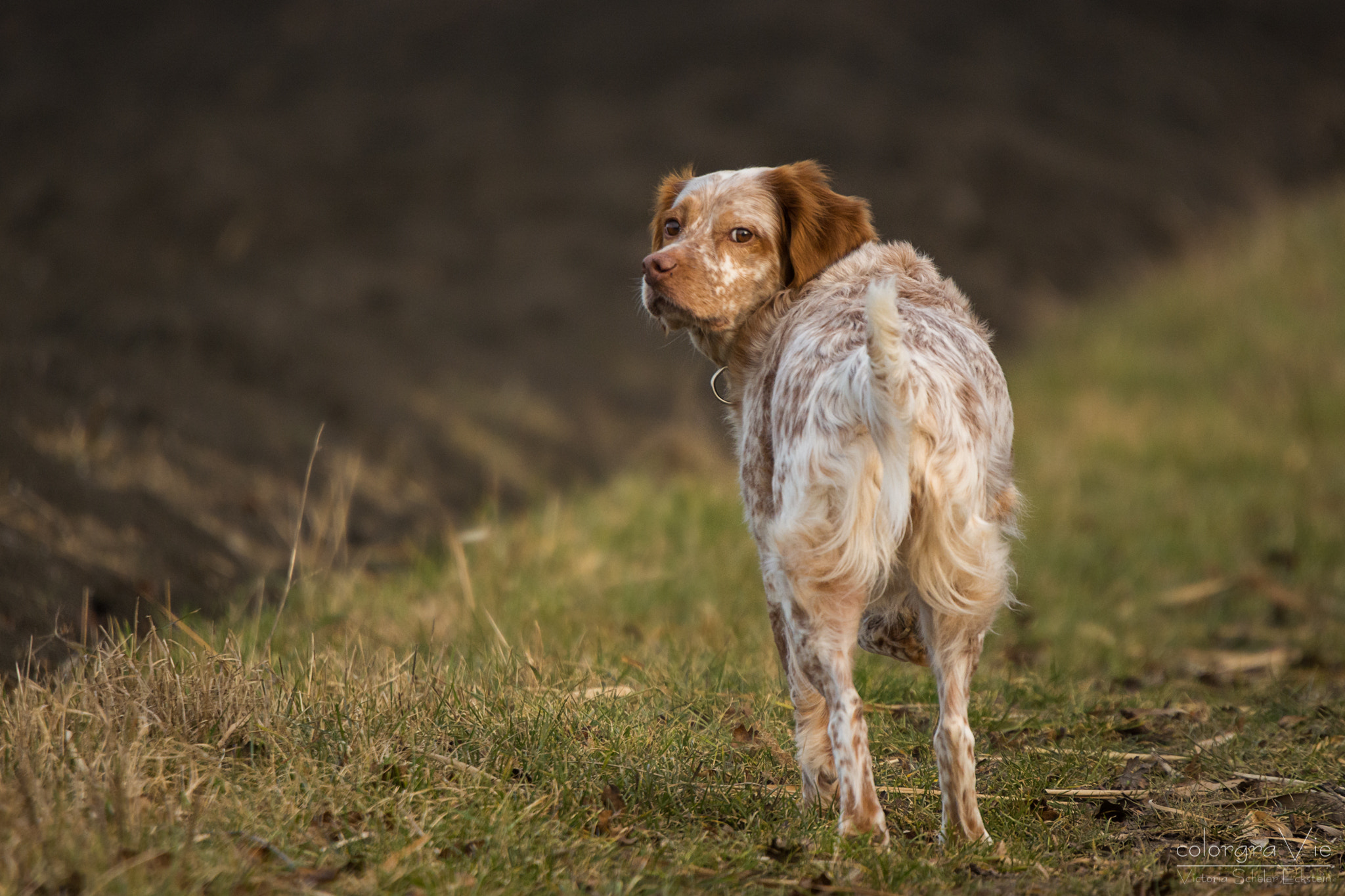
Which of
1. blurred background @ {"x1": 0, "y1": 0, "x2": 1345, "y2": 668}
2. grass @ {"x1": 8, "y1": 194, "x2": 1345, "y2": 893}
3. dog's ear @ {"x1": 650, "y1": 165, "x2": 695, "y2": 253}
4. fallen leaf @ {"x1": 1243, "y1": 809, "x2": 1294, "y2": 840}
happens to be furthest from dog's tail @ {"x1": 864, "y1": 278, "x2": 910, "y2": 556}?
blurred background @ {"x1": 0, "y1": 0, "x2": 1345, "y2": 668}

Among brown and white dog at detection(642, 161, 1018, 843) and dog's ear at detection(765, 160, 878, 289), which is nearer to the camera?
brown and white dog at detection(642, 161, 1018, 843)

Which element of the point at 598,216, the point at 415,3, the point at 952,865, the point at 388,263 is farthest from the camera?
the point at 415,3

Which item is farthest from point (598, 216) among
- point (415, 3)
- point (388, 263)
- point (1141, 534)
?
point (1141, 534)

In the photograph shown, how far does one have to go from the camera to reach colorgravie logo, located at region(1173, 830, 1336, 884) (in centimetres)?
251

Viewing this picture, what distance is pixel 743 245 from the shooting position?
3330 mm

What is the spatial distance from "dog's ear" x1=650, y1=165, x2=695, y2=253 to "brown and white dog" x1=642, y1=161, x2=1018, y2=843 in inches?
26.3

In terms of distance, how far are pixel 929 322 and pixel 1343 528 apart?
520cm

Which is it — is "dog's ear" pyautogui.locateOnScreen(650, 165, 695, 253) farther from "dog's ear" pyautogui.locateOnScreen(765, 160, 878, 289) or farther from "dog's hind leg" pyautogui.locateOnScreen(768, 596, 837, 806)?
"dog's hind leg" pyautogui.locateOnScreen(768, 596, 837, 806)

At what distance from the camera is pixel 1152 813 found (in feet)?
9.49

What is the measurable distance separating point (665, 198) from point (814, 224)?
58cm

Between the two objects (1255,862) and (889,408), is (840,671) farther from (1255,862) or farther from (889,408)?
(1255,862)

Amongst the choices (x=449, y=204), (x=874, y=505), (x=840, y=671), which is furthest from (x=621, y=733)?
(x=449, y=204)

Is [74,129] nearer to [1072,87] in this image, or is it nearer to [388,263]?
[388,263]

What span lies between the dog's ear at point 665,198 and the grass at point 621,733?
4.13 feet
